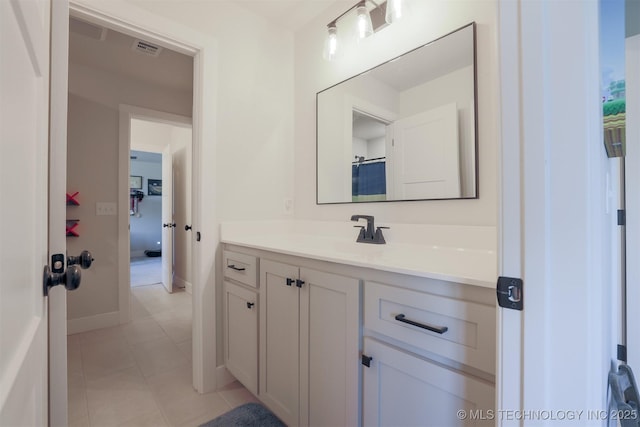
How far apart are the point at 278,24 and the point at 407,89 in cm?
118

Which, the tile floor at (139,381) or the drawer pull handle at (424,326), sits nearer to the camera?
the drawer pull handle at (424,326)

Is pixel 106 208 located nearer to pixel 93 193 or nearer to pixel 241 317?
pixel 93 193

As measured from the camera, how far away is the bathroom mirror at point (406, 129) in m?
1.28

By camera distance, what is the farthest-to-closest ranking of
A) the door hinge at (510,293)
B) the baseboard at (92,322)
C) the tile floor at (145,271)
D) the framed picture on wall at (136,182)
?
the framed picture on wall at (136,182) → the tile floor at (145,271) → the baseboard at (92,322) → the door hinge at (510,293)

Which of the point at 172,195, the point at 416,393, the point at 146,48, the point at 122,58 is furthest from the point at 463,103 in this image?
the point at 172,195

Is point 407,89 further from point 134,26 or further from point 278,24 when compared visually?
point 134,26

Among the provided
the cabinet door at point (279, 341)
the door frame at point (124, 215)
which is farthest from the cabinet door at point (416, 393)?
the door frame at point (124, 215)

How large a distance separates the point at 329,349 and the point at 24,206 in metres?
0.96

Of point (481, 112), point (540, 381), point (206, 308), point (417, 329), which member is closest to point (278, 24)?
point (481, 112)

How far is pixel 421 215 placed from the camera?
143 centimetres

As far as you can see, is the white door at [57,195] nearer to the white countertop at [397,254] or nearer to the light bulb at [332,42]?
the white countertop at [397,254]

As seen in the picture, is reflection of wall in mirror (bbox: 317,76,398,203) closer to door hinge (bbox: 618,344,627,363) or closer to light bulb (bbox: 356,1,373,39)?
light bulb (bbox: 356,1,373,39)

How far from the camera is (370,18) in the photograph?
161 cm

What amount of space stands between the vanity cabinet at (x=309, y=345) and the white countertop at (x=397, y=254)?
0.28ft
